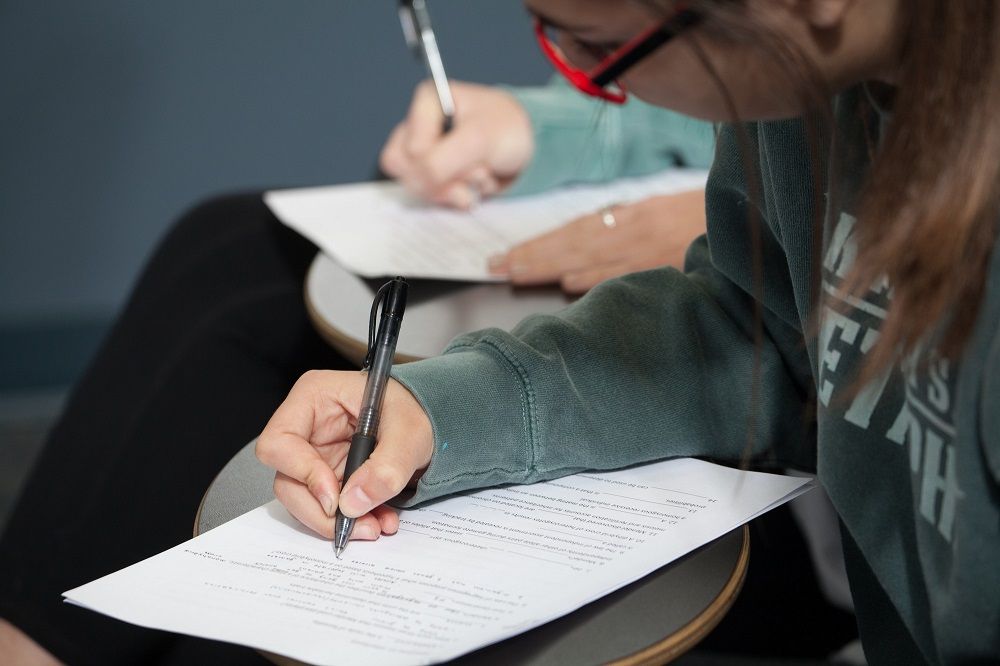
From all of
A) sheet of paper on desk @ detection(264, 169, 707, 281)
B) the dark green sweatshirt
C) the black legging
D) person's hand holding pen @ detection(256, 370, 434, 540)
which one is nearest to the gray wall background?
the black legging

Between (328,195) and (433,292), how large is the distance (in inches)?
11.9

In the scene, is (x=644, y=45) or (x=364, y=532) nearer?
(x=644, y=45)

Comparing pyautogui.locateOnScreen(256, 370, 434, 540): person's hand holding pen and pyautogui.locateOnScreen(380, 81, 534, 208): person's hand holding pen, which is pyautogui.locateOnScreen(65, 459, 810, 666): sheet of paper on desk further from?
pyautogui.locateOnScreen(380, 81, 534, 208): person's hand holding pen

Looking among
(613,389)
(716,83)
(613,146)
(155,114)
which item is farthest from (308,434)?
(155,114)

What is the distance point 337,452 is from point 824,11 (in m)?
0.35

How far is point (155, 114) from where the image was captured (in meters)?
1.96

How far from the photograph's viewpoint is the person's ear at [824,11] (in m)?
0.44

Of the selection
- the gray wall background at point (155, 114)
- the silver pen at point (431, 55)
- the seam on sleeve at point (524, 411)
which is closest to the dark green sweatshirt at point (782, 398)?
the seam on sleeve at point (524, 411)

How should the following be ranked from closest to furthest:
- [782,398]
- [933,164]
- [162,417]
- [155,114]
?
1. [933,164]
2. [782,398]
3. [162,417]
4. [155,114]

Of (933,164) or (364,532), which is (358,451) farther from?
(933,164)

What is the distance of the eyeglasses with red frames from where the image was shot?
45 centimetres

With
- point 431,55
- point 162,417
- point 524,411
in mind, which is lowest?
point 162,417

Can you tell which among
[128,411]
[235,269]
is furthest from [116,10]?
[128,411]

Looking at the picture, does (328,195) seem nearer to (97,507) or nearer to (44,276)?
(97,507)
